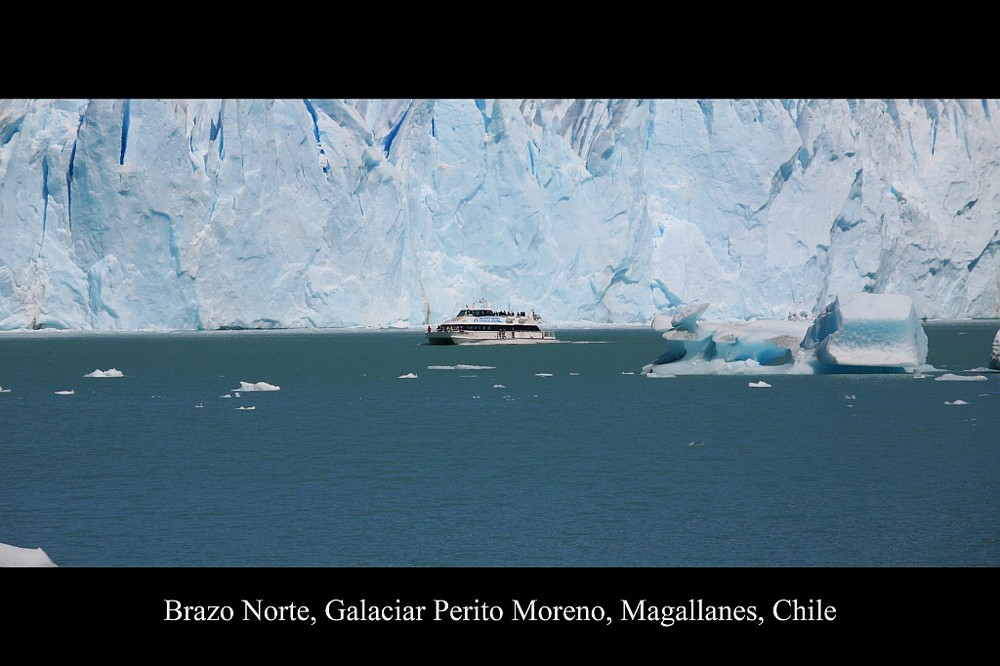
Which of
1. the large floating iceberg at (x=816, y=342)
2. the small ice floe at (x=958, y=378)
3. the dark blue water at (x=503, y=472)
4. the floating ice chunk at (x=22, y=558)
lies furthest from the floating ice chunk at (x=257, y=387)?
the floating ice chunk at (x=22, y=558)

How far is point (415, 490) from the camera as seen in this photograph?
11555 mm

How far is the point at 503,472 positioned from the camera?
500 inches

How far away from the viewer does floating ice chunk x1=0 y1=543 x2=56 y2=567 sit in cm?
687

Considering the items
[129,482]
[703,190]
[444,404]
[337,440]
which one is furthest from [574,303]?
[129,482]

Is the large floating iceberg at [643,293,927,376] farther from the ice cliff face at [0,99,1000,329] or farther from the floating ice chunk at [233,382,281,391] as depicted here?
the ice cliff face at [0,99,1000,329]

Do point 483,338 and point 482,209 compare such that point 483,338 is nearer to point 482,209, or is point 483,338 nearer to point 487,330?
point 487,330

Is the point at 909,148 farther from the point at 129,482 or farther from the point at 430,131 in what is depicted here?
the point at 129,482

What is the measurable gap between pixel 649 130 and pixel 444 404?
3289 cm

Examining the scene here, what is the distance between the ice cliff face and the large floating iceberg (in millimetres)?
20065

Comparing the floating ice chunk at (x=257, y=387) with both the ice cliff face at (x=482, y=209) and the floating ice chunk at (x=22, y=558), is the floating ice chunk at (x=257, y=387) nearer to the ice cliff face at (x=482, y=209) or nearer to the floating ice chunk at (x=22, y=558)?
the floating ice chunk at (x=22, y=558)

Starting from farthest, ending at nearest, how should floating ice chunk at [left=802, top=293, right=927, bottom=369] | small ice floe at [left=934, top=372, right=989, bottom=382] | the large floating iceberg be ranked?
small ice floe at [left=934, top=372, right=989, bottom=382], the large floating iceberg, floating ice chunk at [left=802, top=293, right=927, bottom=369]

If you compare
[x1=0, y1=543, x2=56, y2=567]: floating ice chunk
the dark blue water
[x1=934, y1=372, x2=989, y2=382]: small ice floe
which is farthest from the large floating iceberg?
[x1=0, y1=543, x2=56, y2=567]: floating ice chunk

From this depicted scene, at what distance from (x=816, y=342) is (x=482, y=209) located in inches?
950

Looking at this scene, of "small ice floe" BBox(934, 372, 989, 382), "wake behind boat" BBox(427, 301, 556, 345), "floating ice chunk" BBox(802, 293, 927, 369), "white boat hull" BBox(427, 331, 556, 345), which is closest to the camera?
"floating ice chunk" BBox(802, 293, 927, 369)
